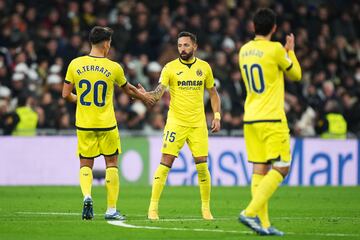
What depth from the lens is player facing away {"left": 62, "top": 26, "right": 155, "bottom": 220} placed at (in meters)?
14.2

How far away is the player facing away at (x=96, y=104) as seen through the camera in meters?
14.2

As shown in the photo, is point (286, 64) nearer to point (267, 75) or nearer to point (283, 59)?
point (283, 59)

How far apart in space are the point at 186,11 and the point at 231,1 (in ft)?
7.25

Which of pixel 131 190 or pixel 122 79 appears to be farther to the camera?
pixel 131 190

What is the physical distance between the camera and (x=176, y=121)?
14.8 meters

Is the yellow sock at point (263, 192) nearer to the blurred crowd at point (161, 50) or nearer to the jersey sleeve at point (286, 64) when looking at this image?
the jersey sleeve at point (286, 64)

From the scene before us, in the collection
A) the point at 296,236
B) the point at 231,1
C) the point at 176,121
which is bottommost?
the point at 296,236

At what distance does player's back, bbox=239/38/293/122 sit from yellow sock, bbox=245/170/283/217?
0.67m

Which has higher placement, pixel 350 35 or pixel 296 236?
pixel 350 35

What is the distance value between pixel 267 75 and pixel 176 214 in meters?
4.47

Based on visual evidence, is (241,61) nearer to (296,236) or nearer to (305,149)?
(296,236)

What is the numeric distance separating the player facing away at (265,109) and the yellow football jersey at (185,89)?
122 inches

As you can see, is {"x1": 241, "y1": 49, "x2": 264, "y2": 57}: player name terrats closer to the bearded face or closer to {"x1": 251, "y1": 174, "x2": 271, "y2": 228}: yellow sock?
{"x1": 251, "y1": 174, "x2": 271, "y2": 228}: yellow sock

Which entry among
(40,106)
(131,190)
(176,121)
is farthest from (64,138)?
(176,121)
